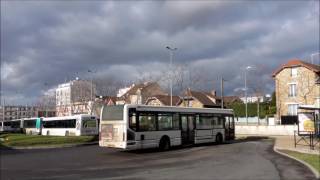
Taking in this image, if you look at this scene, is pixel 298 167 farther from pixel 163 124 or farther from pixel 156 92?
pixel 156 92

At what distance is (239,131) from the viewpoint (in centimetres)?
5591

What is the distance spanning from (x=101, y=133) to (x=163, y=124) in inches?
147

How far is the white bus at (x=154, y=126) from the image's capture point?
77.7ft

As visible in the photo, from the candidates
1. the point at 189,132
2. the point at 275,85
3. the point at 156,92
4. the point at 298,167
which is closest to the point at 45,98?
the point at 156,92

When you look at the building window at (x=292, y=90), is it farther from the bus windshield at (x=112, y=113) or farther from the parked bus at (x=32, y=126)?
the bus windshield at (x=112, y=113)

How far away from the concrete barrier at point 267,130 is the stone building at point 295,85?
29.0 ft

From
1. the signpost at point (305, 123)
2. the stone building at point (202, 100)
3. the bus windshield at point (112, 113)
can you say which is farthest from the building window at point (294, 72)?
the bus windshield at point (112, 113)

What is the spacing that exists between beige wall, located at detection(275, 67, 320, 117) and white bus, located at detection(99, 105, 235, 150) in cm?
3490

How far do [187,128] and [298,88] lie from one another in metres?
39.6

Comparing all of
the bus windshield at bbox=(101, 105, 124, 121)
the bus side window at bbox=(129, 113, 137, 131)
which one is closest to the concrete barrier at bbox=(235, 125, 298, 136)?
the bus side window at bbox=(129, 113, 137, 131)

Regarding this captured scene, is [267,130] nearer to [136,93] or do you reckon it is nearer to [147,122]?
[136,93]

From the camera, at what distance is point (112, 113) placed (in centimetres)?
2431

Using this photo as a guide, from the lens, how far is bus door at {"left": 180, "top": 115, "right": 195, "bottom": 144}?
2805 cm

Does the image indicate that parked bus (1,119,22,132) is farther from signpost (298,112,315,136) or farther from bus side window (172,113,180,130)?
signpost (298,112,315,136)
